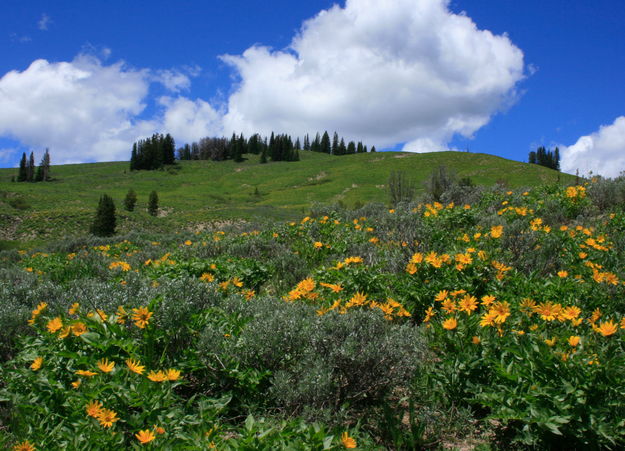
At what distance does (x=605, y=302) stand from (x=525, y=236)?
5.80 feet

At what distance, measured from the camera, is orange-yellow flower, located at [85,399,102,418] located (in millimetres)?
1907

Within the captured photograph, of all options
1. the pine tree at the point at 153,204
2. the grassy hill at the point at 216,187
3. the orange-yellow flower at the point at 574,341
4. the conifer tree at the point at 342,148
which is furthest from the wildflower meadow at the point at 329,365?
the conifer tree at the point at 342,148

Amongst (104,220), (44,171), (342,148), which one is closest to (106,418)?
(104,220)

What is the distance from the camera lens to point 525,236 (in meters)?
4.75

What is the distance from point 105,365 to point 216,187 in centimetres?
6898

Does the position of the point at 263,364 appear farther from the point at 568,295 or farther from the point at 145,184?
the point at 145,184

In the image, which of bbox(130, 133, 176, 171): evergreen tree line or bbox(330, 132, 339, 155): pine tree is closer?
bbox(130, 133, 176, 171): evergreen tree line

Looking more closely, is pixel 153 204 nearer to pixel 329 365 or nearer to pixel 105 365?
pixel 105 365

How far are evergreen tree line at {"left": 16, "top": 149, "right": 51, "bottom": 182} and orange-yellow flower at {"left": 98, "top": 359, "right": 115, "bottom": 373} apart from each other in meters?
86.2

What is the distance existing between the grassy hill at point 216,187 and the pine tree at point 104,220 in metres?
3.26

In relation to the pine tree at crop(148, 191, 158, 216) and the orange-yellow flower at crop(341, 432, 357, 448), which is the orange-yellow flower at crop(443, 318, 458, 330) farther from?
the pine tree at crop(148, 191, 158, 216)

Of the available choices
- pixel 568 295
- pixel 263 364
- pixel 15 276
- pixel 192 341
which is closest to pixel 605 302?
pixel 568 295

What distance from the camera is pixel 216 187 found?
69.2 metres

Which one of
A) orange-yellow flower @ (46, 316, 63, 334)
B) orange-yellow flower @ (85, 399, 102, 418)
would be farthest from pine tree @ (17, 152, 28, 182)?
orange-yellow flower @ (85, 399, 102, 418)
